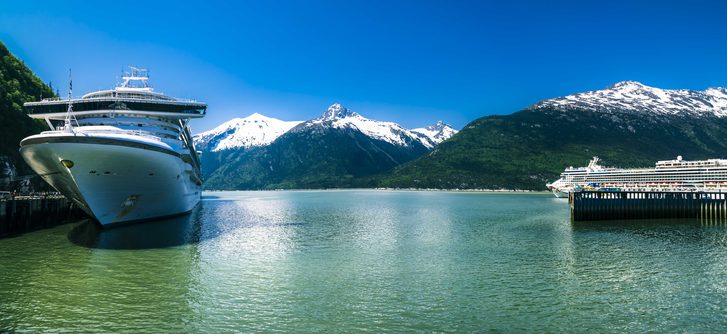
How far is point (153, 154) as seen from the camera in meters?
42.2

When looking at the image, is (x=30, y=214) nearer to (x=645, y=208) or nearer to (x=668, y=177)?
(x=645, y=208)

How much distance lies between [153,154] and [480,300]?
1421 inches

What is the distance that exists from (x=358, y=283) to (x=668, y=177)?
14891 centimetres

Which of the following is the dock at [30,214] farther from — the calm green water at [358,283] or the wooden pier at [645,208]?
the wooden pier at [645,208]

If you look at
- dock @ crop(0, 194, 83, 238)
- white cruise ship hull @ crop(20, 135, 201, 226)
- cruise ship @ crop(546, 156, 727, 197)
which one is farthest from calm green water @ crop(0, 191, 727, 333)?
cruise ship @ crop(546, 156, 727, 197)

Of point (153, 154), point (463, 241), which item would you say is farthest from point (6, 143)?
point (463, 241)

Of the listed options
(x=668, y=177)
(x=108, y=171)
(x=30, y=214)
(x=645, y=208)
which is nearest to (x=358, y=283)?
(x=108, y=171)

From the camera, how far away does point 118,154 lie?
38688mm

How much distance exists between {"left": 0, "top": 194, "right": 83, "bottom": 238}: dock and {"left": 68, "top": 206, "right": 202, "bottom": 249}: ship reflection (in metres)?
4.29

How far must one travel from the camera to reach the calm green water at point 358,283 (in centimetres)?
1777

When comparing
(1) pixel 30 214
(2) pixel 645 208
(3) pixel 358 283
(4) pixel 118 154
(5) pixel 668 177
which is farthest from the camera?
(5) pixel 668 177

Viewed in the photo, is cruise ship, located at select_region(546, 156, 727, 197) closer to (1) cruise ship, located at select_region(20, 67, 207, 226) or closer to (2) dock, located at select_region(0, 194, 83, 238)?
(1) cruise ship, located at select_region(20, 67, 207, 226)

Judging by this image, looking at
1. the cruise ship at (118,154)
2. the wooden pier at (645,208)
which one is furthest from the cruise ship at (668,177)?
the cruise ship at (118,154)

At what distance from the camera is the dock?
4356 centimetres
